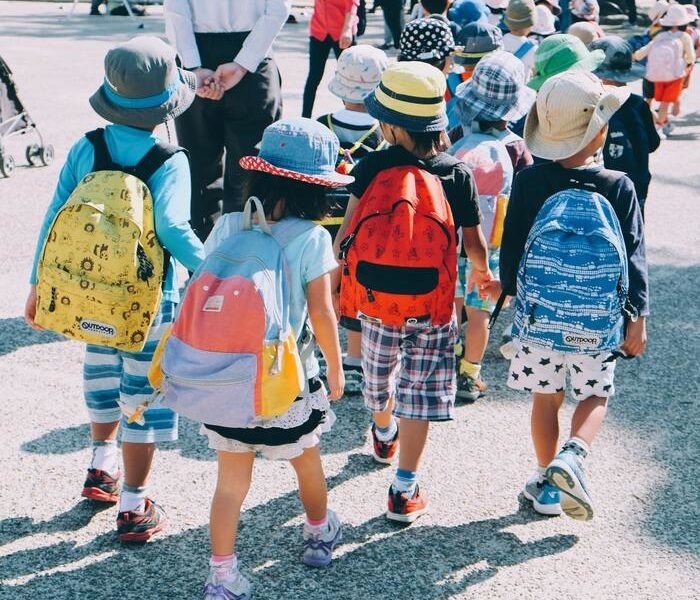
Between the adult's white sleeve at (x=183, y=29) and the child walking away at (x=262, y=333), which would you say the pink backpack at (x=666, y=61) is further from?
the child walking away at (x=262, y=333)

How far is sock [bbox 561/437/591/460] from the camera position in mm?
3322

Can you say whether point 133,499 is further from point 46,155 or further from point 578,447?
point 46,155

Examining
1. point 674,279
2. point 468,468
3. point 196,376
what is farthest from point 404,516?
point 674,279

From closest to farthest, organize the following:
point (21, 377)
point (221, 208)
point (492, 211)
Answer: point (492, 211), point (21, 377), point (221, 208)

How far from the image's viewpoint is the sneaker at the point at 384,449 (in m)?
3.97

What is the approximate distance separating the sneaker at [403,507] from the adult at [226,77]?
2.31m

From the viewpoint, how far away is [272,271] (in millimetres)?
2838

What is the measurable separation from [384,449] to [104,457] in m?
1.11

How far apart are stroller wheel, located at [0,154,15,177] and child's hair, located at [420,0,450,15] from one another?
358 cm

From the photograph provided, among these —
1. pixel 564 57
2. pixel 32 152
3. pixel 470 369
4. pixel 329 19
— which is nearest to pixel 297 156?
pixel 470 369

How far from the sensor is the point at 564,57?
4.80m

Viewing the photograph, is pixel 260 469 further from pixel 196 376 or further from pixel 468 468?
pixel 196 376

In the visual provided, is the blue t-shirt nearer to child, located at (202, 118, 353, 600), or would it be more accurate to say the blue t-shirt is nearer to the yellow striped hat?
child, located at (202, 118, 353, 600)

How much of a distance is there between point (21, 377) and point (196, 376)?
7.17 ft
